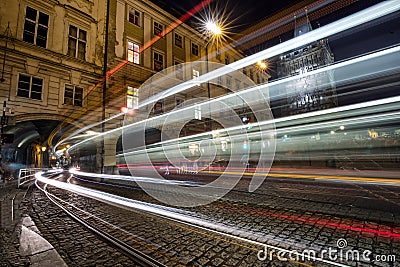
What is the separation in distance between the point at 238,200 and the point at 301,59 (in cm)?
6326

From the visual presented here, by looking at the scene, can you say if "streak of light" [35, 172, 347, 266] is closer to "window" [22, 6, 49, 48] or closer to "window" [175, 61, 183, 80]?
"window" [22, 6, 49, 48]

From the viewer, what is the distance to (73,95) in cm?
1458

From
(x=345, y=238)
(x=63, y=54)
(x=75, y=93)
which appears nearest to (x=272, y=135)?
(x=345, y=238)

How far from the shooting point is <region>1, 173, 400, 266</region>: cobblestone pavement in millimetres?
2932

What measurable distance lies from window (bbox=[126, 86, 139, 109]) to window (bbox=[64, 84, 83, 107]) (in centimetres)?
366

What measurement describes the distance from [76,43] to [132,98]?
5836 millimetres

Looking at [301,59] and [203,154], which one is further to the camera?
[301,59]

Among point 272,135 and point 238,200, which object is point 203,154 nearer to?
point 272,135

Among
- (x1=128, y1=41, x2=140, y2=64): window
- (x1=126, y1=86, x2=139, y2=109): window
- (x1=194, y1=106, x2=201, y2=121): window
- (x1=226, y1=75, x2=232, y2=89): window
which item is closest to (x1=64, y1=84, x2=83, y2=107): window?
(x1=126, y1=86, x2=139, y2=109): window

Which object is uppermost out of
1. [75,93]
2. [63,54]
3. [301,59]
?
[301,59]

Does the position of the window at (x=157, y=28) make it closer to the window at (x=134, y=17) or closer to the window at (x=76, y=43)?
the window at (x=134, y=17)

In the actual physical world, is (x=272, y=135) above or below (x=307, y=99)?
below

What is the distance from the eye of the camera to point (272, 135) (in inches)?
445

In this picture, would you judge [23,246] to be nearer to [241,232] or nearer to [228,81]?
[241,232]
